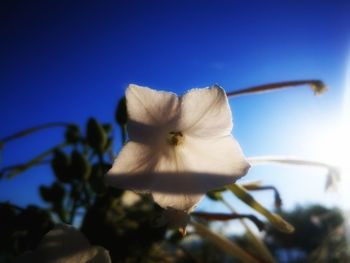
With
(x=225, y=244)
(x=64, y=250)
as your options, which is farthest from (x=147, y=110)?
(x=225, y=244)

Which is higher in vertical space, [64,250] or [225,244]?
[64,250]

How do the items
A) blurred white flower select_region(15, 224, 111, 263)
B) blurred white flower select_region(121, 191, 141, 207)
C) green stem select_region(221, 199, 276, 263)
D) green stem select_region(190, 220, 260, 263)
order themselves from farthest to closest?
blurred white flower select_region(121, 191, 141, 207)
green stem select_region(221, 199, 276, 263)
green stem select_region(190, 220, 260, 263)
blurred white flower select_region(15, 224, 111, 263)

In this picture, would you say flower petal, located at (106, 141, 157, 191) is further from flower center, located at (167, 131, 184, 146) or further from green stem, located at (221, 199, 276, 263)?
green stem, located at (221, 199, 276, 263)

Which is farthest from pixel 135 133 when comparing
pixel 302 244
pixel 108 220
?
pixel 302 244

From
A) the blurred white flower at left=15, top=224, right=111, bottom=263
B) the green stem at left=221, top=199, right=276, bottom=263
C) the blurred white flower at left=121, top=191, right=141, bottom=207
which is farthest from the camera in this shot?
the blurred white flower at left=121, top=191, right=141, bottom=207

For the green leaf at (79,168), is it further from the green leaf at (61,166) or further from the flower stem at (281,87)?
the flower stem at (281,87)

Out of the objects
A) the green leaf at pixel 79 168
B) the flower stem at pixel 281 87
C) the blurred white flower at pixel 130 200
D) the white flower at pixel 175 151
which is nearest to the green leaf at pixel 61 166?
the green leaf at pixel 79 168

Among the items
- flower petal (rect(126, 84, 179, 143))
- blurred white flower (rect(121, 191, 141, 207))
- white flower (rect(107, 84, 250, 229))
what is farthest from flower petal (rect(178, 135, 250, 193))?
blurred white flower (rect(121, 191, 141, 207))

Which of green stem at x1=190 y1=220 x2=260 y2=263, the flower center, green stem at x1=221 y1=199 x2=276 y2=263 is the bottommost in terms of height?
green stem at x1=221 y1=199 x2=276 y2=263

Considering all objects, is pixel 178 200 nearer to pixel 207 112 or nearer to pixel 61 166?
pixel 207 112
